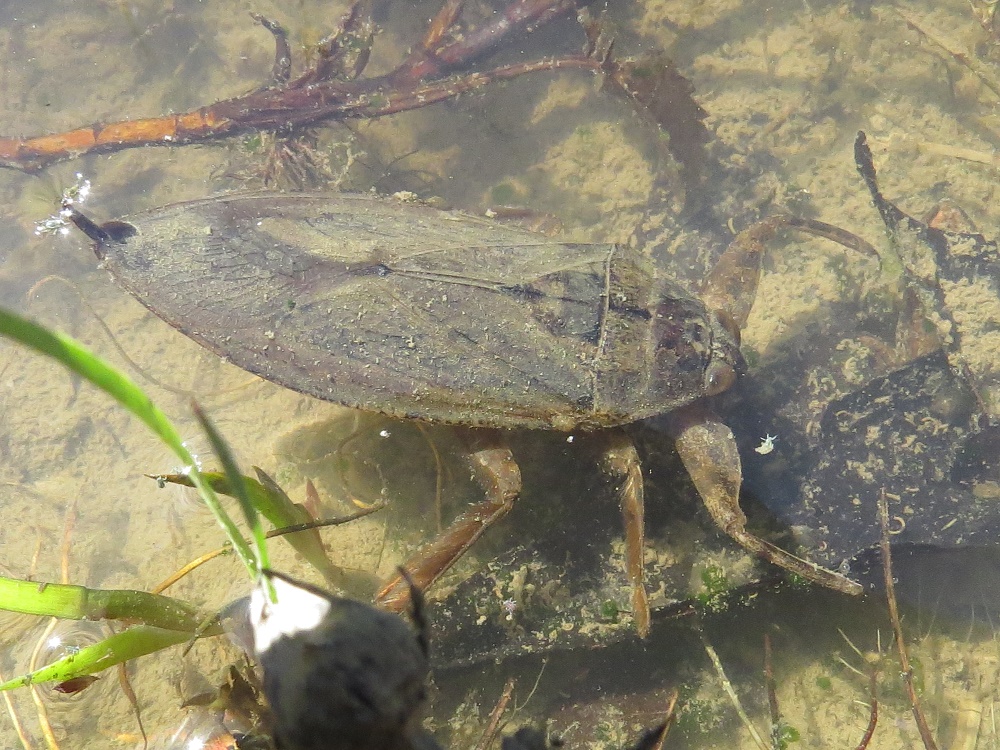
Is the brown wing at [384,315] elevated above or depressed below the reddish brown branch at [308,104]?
below

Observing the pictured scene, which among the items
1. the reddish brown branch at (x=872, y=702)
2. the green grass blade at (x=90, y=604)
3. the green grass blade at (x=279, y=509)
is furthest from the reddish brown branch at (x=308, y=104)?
the reddish brown branch at (x=872, y=702)

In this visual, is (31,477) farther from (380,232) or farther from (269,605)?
(269,605)

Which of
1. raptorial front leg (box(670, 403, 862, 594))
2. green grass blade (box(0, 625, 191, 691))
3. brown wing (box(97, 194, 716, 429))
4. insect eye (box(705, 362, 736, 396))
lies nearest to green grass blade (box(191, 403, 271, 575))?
green grass blade (box(0, 625, 191, 691))

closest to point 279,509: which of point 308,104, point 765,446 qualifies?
point 765,446

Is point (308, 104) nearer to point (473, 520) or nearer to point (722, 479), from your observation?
point (473, 520)

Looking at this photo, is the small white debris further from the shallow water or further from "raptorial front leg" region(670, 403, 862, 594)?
"raptorial front leg" region(670, 403, 862, 594)

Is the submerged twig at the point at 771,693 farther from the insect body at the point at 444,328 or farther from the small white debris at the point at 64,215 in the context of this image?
the small white debris at the point at 64,215
